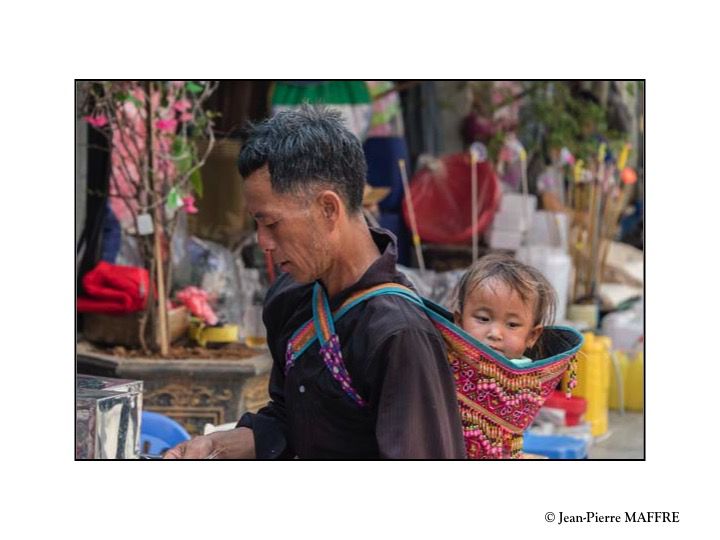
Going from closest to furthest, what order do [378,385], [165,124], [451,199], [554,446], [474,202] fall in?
[378,385], [554,446], [165,124], [474,202], [451,199]

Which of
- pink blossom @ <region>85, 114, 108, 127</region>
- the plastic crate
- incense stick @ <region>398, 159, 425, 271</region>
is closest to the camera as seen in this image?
the plastic crate

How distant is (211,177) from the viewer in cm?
592

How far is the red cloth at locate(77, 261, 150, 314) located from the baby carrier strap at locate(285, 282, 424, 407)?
2.73 meters

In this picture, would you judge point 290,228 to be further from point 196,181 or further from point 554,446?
point 196,181

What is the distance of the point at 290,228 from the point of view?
2.08 meters

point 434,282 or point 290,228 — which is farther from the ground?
point 290,228

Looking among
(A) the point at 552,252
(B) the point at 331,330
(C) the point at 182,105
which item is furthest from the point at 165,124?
(A) the point at 552,252

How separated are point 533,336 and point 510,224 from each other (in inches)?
200

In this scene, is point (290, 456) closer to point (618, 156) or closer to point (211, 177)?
point (211, 177)

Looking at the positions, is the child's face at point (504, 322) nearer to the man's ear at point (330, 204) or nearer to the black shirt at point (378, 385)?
the black shirt at point (378, 385)

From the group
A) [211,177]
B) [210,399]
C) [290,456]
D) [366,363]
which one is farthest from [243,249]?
[366,363]

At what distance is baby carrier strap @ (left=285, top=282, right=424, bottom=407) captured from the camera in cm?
209

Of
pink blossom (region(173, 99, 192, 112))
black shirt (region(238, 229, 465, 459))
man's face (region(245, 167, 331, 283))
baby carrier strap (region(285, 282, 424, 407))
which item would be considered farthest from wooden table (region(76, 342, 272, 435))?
man's face (region(245, 167, 331, 283))

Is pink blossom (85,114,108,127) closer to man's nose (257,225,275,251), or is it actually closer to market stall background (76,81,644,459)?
market stall background (76,81,644,459)
